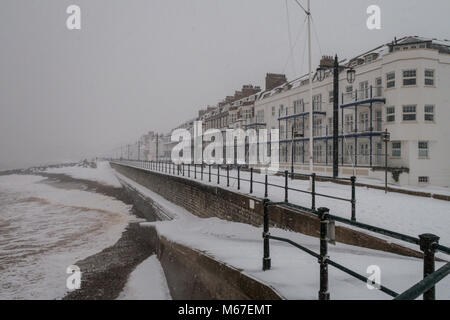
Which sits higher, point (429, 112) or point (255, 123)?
point (255, 123)

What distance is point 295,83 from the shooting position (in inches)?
1217

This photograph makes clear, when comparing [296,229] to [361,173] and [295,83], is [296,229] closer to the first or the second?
[361,173]

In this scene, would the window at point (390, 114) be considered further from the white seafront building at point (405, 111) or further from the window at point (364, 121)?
the window at point (364, 121)

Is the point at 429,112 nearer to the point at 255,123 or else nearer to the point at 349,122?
the point at 349,122

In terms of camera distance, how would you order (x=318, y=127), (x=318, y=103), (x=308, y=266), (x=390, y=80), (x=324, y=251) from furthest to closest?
(x=318, y=127), (x=318, y=103), (x=390, y=80), (x=308, y=266), (x=324, y=251)

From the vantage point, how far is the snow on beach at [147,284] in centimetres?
888

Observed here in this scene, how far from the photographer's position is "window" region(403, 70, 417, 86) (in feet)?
61.1

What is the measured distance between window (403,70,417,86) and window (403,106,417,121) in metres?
1.55

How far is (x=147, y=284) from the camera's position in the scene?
962 centimetres

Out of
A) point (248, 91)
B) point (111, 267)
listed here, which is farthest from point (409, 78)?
point (248, 91)

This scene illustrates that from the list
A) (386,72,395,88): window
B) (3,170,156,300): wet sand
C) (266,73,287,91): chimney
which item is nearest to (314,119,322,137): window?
(386,72,395,88): window

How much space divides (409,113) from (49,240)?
23228 mm

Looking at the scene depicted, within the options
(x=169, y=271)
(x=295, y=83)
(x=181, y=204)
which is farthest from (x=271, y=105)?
(x=169, y=271)

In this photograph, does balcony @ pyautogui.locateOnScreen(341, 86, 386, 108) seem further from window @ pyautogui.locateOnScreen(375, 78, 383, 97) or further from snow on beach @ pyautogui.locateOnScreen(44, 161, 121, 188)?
snow on beach @ pyautogui.locateOnScreen(44, 161, 121, 188)
